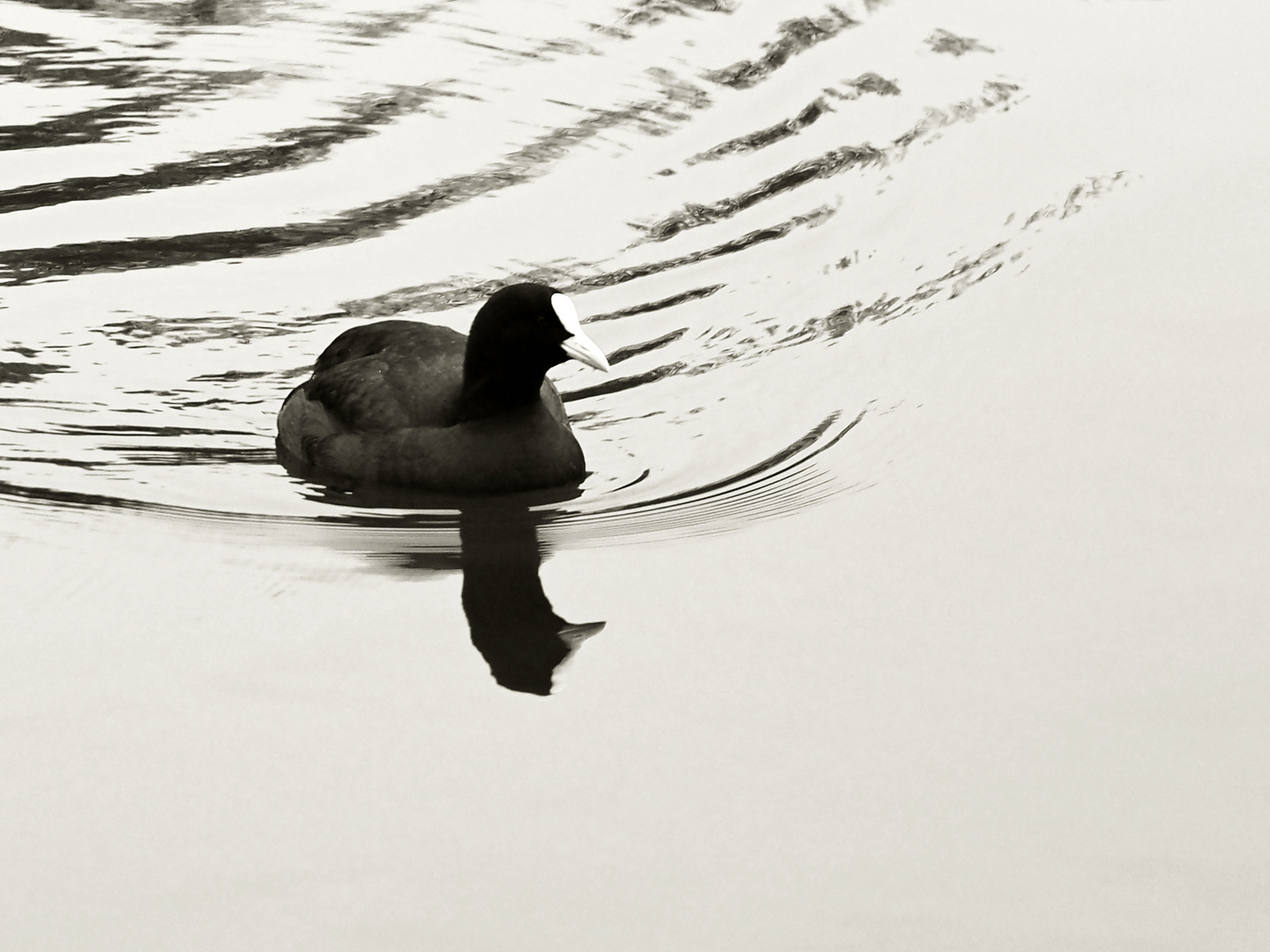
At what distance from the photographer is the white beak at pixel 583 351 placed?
258 inches

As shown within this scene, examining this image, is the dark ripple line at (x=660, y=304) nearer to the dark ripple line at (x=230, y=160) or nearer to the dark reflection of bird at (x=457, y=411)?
the dark reflection of bird at (x=457, y=411)

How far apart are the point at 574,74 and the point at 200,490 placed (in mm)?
5173

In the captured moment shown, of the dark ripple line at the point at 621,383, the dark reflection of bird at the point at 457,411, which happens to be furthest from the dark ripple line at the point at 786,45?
the dark reflection of bird at the point at 457,411

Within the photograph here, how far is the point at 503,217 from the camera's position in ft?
31.3

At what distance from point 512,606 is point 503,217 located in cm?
402

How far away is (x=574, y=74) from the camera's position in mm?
11297

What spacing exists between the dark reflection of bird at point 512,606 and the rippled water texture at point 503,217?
0.48 ft

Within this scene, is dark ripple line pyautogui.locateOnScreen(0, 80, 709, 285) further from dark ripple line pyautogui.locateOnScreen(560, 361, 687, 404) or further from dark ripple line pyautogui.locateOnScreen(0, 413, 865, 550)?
dark ripple line pyautogui.locateOnScreen(0, 413, 865, 550)

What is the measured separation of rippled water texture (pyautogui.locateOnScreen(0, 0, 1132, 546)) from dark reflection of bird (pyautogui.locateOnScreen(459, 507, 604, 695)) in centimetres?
15

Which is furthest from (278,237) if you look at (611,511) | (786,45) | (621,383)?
(786,45)

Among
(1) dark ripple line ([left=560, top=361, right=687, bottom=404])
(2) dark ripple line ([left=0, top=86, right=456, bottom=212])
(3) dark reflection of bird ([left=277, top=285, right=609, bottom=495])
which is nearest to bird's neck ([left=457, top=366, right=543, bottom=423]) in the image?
(3) dark reflection of bird ([left=277, top=285, right=609, bottom=495])

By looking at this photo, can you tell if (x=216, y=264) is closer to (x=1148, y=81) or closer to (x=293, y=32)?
(x=293, y=32)

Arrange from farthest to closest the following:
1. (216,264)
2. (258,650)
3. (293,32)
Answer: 1. (293,32)
2. (216,264)
3. (258,650)

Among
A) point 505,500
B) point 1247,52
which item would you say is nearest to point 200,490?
point 505,500
